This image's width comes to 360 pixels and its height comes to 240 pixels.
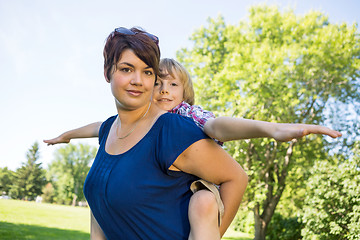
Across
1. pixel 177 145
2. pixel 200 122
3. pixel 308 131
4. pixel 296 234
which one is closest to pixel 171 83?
pixel 200 122

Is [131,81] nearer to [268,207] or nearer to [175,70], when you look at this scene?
[175,70]

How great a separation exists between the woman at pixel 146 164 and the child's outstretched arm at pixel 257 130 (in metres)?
0.10

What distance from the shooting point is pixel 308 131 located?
1022 millimetres

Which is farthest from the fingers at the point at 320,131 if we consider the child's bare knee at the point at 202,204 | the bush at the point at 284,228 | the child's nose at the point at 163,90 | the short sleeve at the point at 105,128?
the bush at the point at 284,228

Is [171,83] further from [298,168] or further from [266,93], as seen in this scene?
[298,168]

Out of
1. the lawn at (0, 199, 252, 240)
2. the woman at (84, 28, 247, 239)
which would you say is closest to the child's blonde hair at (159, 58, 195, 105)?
the woman at (84, 28, 247, 239)

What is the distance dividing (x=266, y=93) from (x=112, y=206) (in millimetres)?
13741

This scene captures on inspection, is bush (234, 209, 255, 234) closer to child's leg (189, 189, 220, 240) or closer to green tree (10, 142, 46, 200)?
child's leg (189, 189, 220, 240)

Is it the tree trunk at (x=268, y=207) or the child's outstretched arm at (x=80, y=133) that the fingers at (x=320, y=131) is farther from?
the tree trunk at (x=268, y=207)

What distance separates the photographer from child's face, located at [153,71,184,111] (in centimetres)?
266

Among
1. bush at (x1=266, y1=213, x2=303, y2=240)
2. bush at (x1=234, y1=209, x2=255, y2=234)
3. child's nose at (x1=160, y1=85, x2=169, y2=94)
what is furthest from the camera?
bush at (x1=234, y1=209, x2=255, y2=234)

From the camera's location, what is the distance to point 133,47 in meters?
1.54

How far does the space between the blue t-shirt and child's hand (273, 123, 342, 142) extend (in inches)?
16.5

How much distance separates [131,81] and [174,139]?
1.25 feet
